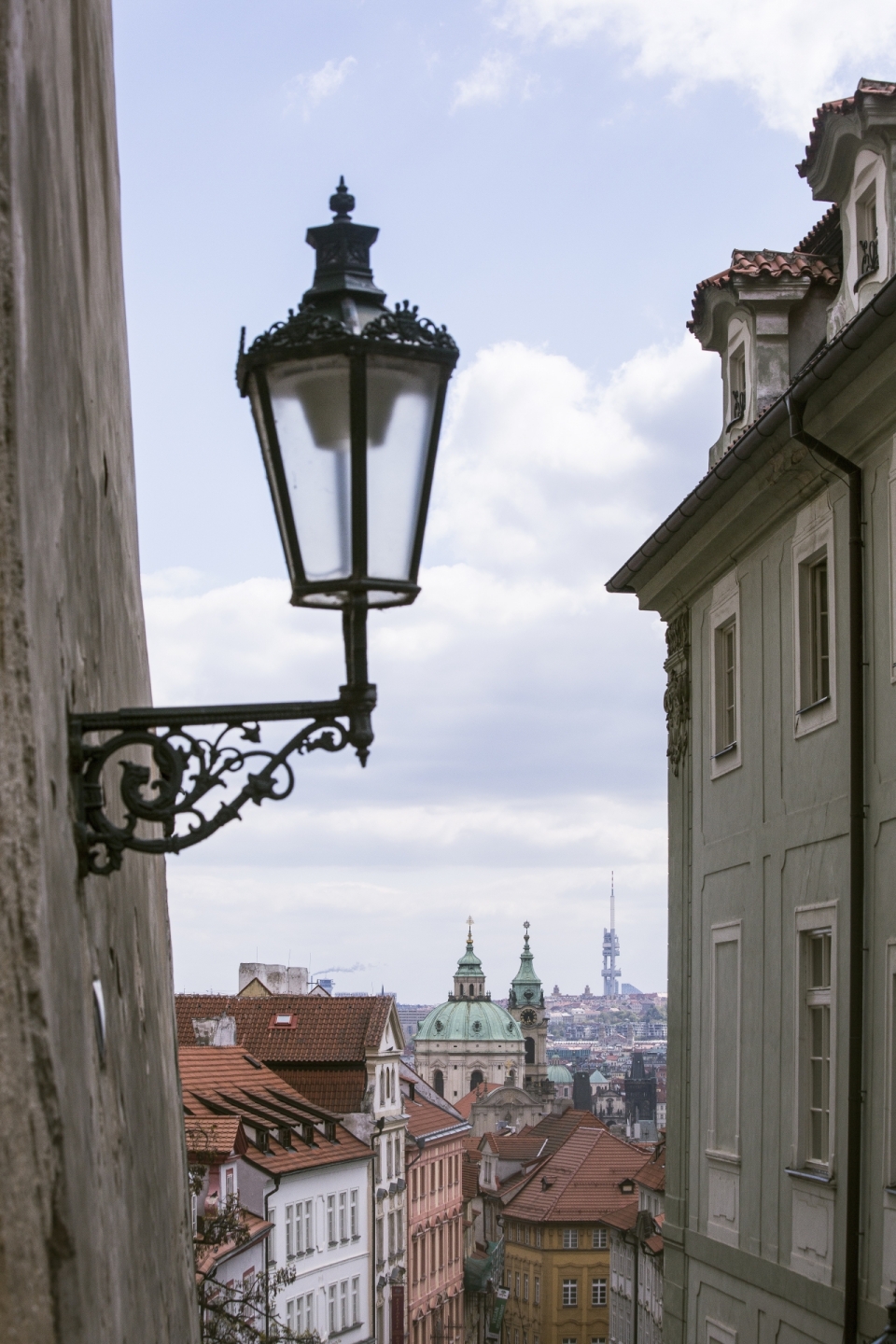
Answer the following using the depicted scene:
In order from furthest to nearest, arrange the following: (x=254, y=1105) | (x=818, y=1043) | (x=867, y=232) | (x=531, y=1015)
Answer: (x=531, y=1015) < (x=254, y=1105) < (x=867, y=232) < (x=818, y=1043)

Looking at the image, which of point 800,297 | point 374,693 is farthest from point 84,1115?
point 800,297

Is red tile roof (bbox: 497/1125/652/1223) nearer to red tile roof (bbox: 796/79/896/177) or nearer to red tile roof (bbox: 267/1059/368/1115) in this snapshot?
red tile roof (bbox: 267/1059/368/1115)

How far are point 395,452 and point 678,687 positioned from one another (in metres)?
12.9

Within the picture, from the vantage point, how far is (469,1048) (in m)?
186

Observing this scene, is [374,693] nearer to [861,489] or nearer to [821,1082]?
[861,489]

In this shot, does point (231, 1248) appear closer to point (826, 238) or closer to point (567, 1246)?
point (826, 238)

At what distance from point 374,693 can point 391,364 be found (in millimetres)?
670

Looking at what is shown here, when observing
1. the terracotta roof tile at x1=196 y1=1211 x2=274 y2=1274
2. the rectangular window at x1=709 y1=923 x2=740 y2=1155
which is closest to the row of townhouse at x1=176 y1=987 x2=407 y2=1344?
the terracotta roof tile at x1=196 y1=1211 x2=274 y2=1274

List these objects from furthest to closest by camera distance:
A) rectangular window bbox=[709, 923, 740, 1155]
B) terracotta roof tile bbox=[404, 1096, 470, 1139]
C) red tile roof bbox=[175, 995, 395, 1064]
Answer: terracotta roof tile bbox=[404, 1096, 470, 1139]
red tile roof bbox=[175, 995, 395, 1064]
rectangular window bbox=[709, 923, 740, 1155]

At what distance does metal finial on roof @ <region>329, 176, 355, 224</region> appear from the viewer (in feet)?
13.9

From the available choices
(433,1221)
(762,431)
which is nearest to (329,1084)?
(433,1221)

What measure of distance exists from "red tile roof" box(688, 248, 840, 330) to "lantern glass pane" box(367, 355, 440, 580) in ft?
37.3

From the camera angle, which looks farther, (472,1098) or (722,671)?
(472,1098)

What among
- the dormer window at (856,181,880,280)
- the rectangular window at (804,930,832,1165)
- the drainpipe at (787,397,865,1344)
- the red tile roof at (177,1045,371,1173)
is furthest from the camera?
the red tile roof at (177,1045,371,1173)
